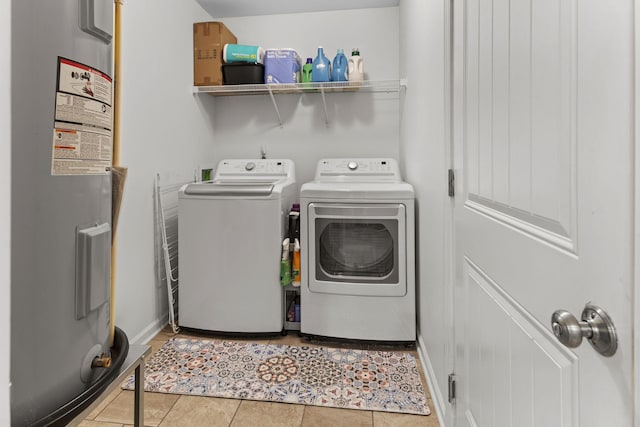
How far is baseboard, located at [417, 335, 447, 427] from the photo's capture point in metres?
1.50

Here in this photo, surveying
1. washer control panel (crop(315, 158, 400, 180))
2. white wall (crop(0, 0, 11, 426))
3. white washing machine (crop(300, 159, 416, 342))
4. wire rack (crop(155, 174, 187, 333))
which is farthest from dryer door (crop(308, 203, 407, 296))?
white wall (crop(0, 0, 11, 426))

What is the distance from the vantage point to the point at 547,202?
0.64 m

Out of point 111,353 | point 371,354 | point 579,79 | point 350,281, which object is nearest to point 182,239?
point 350,281

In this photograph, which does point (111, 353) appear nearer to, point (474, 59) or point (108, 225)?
point (108, 225)

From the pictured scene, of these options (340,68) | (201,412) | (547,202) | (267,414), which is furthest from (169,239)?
(547,202)

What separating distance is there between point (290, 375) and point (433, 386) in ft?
2.34

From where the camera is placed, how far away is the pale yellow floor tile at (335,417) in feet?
4.99

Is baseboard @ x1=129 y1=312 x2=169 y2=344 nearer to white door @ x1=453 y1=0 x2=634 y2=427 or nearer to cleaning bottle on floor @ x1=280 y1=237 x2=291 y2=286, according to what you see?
cleaning bottle on floor @ x1=280 y1=237 x2=291 y2=286

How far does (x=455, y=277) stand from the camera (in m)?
1.29

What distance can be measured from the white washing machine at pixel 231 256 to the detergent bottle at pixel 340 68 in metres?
1.06

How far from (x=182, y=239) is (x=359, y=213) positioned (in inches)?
45.5

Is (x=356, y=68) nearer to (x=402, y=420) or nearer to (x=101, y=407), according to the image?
(x=402, y=420)

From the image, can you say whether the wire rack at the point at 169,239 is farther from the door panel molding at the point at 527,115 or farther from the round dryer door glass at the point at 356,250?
the door panel molding at the point at 527,115

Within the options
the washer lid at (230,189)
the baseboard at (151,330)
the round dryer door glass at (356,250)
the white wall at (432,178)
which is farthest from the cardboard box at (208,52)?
the baseboard at (151,330)
